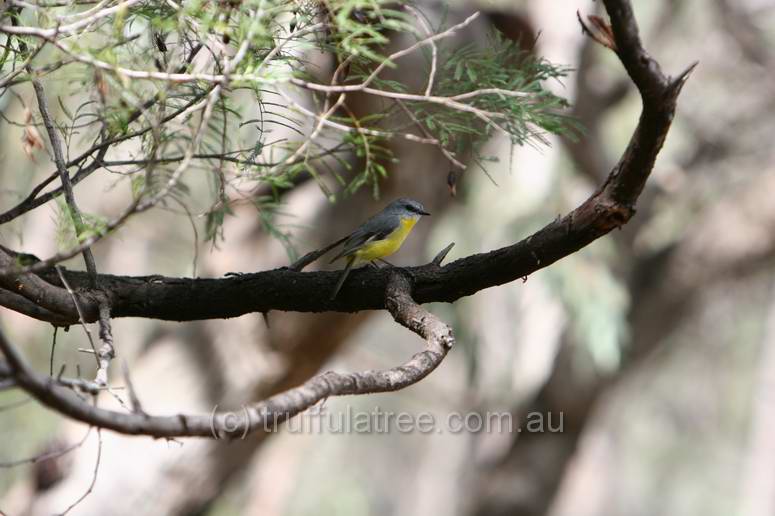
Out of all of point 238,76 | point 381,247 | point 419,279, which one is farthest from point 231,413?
point 381,247

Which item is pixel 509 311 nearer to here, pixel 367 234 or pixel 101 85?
pixel 367 234

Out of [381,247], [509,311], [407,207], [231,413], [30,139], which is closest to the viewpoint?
[231,413]

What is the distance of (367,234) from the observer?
2.69m

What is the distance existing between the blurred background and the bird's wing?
1.27 metres

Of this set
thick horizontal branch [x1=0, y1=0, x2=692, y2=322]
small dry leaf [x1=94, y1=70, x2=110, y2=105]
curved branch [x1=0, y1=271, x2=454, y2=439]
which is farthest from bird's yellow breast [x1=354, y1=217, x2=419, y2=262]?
small dry leaf [x1=94, y1=70, x2=110, y2=105]

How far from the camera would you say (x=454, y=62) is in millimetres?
2148

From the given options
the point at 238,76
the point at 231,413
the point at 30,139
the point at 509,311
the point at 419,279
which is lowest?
the point at 231,413

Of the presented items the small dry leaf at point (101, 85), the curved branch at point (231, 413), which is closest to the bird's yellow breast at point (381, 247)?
the curved branch at point (231, 413)

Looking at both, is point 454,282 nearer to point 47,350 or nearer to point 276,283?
point 276,283

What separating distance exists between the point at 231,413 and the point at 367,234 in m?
1.40

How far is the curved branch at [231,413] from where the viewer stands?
111 cm

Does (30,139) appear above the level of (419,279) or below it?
above

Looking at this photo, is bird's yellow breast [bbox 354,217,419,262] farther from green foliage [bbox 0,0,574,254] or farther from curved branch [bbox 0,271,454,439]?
curved branch [bbox 0,271,454,439]

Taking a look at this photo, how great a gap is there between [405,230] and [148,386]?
122 inches
